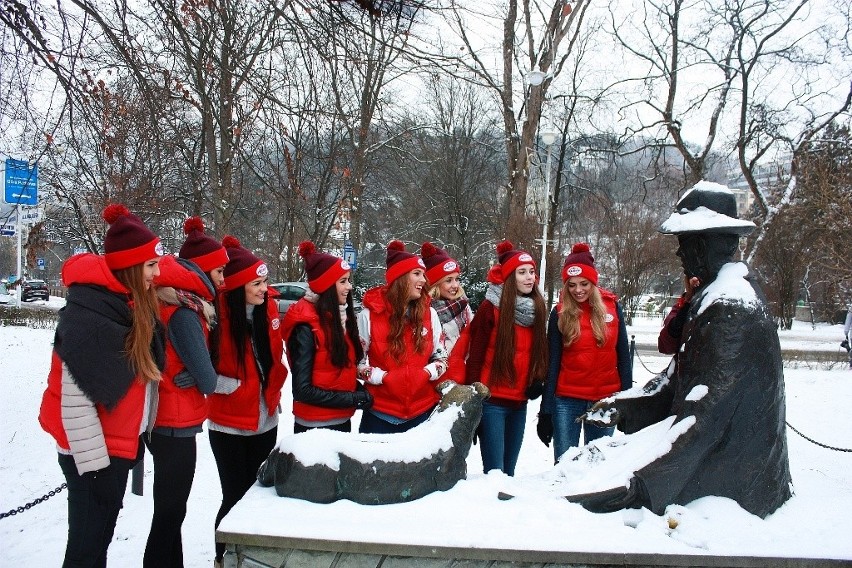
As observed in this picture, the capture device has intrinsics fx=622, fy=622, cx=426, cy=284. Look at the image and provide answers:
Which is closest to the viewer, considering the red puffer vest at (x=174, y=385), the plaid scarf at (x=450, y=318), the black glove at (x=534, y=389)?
the red puffer vest at (x=174, y=385)

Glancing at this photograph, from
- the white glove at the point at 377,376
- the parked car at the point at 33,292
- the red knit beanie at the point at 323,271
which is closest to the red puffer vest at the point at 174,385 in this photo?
the red knit beanie at the point at 323,271

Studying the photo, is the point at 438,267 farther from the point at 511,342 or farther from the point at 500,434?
the point at 500,434

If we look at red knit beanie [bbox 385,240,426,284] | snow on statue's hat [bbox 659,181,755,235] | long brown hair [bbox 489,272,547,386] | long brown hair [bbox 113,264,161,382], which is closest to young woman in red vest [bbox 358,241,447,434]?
red knit beanie [bbox 385,240,426,284]

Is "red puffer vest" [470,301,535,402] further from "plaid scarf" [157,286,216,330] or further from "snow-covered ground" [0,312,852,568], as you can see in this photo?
"plaid scarf" [157,286,216,330]

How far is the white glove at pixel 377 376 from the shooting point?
3475mm

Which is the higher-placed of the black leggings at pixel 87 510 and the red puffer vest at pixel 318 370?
the red puffer vest at pixel 318 370

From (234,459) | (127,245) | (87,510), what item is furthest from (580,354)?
(87,510)

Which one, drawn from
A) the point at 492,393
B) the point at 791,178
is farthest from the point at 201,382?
the point at 791,178

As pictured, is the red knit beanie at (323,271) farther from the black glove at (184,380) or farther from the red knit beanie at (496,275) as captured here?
the red knit beanie at (496,275)

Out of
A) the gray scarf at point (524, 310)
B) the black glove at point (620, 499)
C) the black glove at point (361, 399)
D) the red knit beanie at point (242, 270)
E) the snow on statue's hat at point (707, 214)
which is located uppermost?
the snow on statue's hat at point (707, 214)

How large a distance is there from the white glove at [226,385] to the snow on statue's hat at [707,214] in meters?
2.21

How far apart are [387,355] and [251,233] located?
583 inches

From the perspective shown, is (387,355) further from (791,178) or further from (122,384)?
(791,178)

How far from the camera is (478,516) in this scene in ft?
7.62
